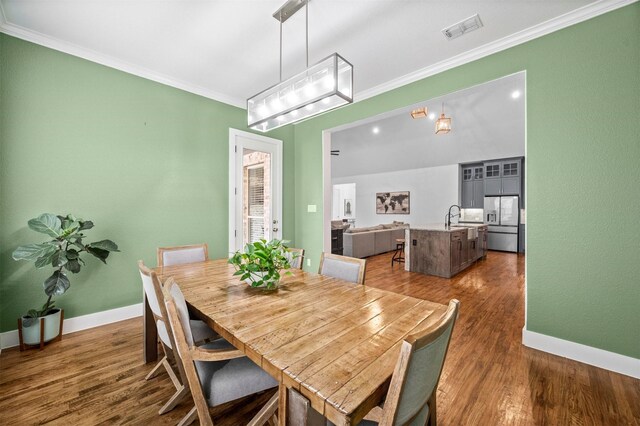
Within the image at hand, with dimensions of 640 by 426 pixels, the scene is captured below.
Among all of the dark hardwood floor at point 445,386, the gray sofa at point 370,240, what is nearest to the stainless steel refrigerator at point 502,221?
the gray sofa at point 370,240

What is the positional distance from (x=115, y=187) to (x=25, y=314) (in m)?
1.40

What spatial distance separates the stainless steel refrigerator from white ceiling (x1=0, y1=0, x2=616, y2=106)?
626 centimetres

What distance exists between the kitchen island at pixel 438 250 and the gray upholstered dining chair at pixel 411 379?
4.19 metres

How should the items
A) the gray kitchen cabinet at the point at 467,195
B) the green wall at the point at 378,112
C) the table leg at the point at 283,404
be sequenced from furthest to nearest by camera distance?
1. the gray kitchen cabinet at the point at 467,195
2. the green wall at the point at 378,112
3. the table leg at the point at 283,404

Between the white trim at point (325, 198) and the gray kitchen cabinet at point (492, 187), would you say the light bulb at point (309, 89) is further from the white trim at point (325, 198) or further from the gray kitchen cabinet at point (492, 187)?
the gray kitchen cabinet at point (492, 187)

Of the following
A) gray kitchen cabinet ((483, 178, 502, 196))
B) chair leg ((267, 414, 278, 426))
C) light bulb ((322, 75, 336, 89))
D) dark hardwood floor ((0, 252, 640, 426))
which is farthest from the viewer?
gray kitchen cabinet ((483, 178, 502, 196))

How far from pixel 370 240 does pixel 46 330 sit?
18.7 feet

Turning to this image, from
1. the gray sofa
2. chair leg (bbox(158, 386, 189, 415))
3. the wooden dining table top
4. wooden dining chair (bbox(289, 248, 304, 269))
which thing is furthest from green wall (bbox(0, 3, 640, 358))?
the gray sofa

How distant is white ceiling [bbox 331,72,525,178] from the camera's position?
5.78 meters

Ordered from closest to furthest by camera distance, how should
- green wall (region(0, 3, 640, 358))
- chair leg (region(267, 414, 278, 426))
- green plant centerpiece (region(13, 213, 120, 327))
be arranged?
chair leg (region(267, 414, 278, 426)), green wall (region(0, 3, 640, 358)), green plant centerpiece (region(13, 213, 120, 327))

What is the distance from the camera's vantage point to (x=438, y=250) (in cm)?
485

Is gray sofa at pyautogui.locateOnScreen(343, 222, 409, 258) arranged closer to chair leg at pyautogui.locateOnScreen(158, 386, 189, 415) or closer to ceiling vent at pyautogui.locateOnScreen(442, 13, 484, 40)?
ceiling vent at pyautogui.locateOnScreen(442, 13, 484, 40)

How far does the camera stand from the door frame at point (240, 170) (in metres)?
3.85

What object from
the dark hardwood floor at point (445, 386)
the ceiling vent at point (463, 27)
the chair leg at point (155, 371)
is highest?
the ceiling vent at point (463, 27)
